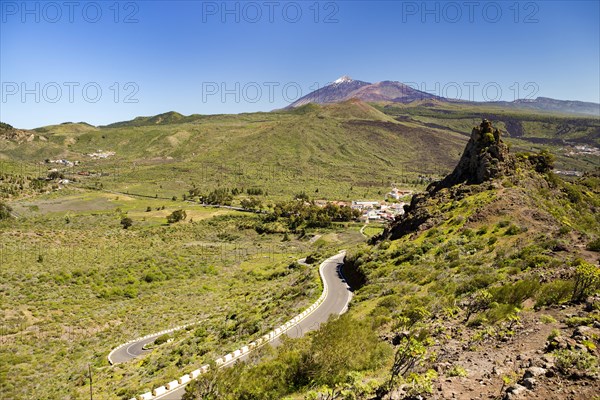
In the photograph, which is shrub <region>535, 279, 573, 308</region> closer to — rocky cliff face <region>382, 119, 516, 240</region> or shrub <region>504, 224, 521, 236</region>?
shrub <region>504, 224, 521, 236</region>

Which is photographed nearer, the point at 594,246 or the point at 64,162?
the point at 594,246

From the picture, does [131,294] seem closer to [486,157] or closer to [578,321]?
[486,157]

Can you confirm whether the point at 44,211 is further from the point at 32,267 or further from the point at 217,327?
the point at 217,327

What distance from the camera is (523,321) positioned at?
1041 cm

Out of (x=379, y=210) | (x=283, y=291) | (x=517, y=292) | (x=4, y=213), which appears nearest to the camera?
(x=517, y=292)

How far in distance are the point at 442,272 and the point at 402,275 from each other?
119 inches

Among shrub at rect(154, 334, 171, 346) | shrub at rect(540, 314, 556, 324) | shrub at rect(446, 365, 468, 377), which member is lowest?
shrub at rect(154, 334, 171, 346)

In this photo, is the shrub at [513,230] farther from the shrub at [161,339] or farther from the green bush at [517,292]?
the shrub at [161,339]

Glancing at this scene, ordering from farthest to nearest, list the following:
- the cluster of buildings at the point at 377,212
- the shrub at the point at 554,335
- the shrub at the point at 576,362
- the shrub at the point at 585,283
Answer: the cluster of buildings at the point at 377,212, the shrub at the point at 585,283, the shrub at the point at 554,335, the shrub at the point at 576,362

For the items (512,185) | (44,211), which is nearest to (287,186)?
(44,211)

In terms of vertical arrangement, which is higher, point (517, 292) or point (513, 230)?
point (513, 230)

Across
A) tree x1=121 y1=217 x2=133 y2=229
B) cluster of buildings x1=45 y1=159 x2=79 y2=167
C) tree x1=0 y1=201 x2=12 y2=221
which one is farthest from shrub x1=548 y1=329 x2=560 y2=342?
cluster of buildings x1=45 y1=159 x2=79 y2=167

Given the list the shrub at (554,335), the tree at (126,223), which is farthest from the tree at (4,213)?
the shrub at (554,335)

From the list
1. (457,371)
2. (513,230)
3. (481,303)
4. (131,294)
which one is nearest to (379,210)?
(131,294)
